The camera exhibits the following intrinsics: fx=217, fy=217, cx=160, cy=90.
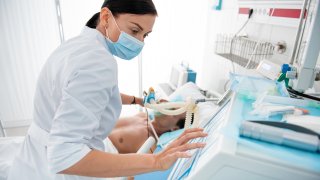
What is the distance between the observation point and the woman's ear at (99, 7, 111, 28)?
88 centimetres

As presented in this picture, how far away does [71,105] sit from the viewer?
0.64m

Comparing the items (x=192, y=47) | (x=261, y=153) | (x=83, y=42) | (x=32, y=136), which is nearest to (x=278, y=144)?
(x=261, y=153)

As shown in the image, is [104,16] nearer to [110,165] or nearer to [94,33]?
[94,33]

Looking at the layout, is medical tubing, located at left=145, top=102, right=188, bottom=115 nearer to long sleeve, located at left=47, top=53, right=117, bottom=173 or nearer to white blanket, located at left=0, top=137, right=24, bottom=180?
long sleeve, located at left=47, top=53, right=117, bottom=173

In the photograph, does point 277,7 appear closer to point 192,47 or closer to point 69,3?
point 192,47

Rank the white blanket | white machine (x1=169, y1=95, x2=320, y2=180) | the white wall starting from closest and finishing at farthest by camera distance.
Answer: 1. white machine (x1=169, y1=95, x2=320, y2=180)
2. the white blanket
3. the white wall

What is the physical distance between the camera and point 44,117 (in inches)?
34.4

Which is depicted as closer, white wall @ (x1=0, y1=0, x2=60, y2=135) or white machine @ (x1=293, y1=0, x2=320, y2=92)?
white machine @ (x1=293, y1=0, x2=320, y2=92)

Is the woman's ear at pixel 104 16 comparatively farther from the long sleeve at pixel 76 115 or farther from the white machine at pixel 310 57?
the white machine at pixel 310 57

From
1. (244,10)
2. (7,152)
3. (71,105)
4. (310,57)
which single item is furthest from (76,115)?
(244,10)

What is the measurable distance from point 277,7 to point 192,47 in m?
1.60

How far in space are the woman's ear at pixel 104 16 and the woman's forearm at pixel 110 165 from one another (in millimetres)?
530

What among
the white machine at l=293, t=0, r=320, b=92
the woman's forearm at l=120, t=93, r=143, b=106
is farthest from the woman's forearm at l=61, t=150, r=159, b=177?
the woman's forearm at l=120, t=93, r=143, b=106

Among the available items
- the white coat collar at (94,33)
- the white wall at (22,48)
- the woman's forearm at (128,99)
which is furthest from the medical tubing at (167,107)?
the white wall at (22,48)
